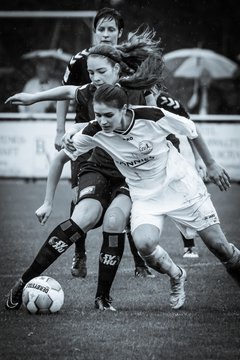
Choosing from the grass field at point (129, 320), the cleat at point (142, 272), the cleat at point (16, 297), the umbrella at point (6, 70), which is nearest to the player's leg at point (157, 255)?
the grass field at point (129, 320)

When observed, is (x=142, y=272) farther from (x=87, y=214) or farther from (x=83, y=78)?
(x=83, y=78)

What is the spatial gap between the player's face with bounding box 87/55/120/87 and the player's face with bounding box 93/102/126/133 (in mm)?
521

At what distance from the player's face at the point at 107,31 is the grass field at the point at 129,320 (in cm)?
187

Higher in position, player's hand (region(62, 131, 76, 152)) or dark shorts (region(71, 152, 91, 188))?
player's hand (region(62, 131, 76, 152))

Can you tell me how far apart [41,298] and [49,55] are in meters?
12.5

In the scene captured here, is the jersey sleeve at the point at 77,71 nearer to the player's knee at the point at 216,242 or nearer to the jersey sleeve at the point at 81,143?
the jersey sleeve at the point at 81,143

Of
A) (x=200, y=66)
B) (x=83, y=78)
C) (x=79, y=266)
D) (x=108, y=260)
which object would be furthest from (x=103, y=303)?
(x=200, y=66)

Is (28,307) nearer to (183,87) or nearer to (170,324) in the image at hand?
(170,324)

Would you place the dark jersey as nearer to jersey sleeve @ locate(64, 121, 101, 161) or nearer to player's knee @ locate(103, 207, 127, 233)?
jersey sleeve @ locate(64, 121, 101, 161)

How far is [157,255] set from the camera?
19.2 feet

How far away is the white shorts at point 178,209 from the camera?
19.5 feet

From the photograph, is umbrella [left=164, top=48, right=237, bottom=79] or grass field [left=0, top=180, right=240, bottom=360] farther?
umbrella [left=164, top=48, right=237, bottom=79]

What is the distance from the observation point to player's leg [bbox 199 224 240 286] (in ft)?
19.4

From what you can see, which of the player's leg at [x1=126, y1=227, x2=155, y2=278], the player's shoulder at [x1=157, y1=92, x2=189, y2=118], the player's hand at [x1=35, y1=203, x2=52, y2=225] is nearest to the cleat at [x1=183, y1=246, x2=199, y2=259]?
the player's leg at [x1=126, y1=227, x2=155, y2=278]
